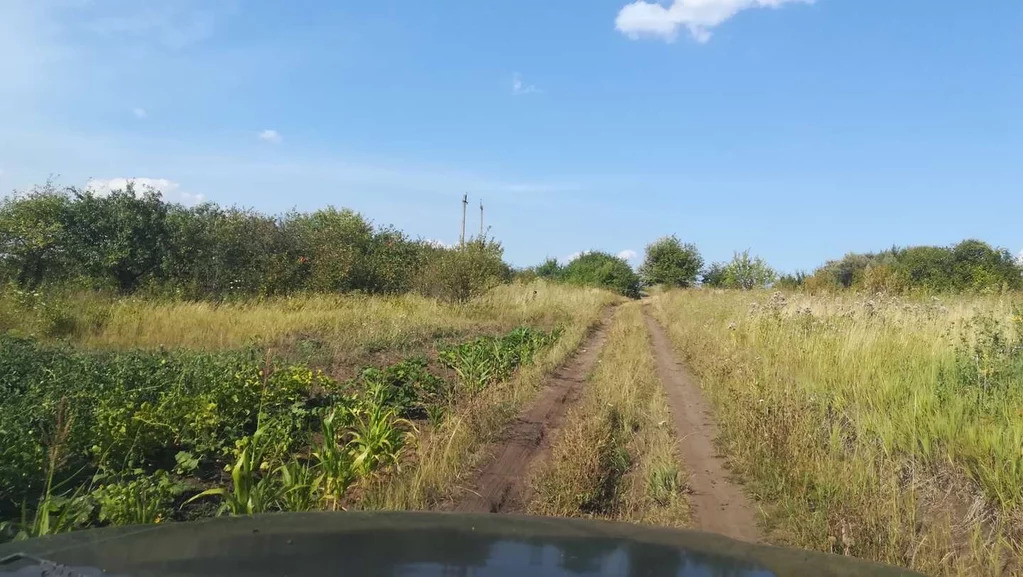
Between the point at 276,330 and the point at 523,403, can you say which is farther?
the point at 276,330

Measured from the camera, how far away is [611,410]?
31.5ft

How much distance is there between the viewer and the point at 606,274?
245 feet

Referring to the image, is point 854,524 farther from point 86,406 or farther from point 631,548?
point 86,406

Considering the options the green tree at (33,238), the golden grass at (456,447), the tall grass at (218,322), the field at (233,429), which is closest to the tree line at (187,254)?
the green tree at (33,238)

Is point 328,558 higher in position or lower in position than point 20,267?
lower

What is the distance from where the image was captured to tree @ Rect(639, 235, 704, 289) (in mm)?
69938

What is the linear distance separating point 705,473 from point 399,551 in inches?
199

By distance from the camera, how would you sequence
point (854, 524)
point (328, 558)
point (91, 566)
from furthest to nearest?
point (854, 524) < point (328, 558) < point (91, 566)

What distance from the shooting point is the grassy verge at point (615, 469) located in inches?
244

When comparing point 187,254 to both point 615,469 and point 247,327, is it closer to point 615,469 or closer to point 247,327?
point 247,327

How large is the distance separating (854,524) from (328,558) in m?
3.81

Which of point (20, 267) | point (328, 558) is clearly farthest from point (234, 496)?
point (20, 267)

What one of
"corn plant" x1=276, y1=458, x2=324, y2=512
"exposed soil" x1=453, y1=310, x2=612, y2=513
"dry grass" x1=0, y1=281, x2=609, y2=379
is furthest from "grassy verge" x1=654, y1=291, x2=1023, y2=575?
"dry grass" x1=0, y1=281, x2=609, y2=379

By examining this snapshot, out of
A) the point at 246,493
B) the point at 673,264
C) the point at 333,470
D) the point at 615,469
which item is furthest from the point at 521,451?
the point at 673,264
